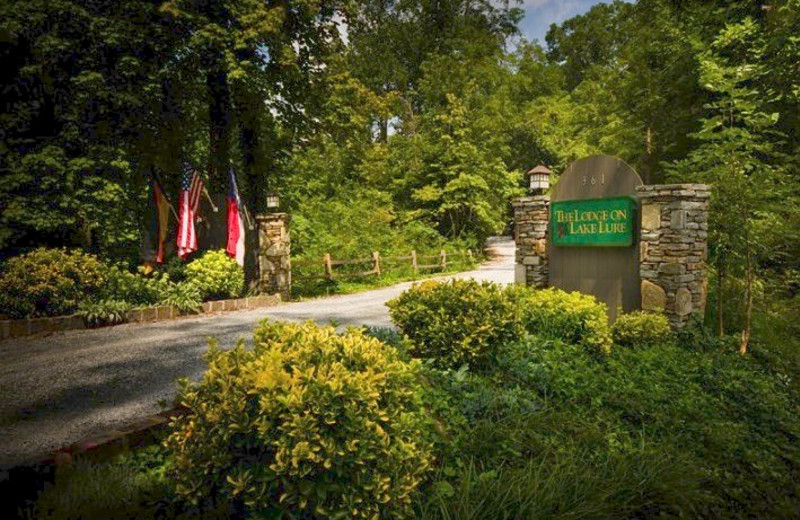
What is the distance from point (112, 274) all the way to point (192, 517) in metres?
7.91

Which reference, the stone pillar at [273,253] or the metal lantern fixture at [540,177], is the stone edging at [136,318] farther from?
the metal lantern fixture at [540,177]

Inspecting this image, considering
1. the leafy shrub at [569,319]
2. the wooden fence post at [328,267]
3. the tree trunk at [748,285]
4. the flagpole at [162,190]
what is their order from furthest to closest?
the wooden fence post at [328,267], the flagpole at [162,190], the tree trunk at [748,285], the leafy shrub at [569,319]

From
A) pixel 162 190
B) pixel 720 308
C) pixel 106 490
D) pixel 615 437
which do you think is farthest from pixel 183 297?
pixel 720 308

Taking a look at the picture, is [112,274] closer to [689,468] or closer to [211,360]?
[211,360]

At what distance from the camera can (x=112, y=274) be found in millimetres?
9016

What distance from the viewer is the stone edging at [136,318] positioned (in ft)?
24.6

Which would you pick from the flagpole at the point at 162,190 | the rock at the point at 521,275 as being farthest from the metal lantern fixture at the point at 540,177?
the flagpole at the point at 162,190

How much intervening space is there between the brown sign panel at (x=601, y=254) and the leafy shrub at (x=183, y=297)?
7.02 meters

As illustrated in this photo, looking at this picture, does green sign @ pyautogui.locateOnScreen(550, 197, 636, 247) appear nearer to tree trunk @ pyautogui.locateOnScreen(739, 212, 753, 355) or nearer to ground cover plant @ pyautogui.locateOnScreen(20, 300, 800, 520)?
tree trunk @ pyautogui.locateOnScreen(739, 212, 753, 355)

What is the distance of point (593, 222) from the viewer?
7.63 m

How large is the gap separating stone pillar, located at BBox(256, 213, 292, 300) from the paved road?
2.35 m

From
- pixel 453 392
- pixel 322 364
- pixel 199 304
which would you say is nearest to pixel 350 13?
pixel 199 304

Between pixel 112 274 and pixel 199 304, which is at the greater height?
pixel 112 274

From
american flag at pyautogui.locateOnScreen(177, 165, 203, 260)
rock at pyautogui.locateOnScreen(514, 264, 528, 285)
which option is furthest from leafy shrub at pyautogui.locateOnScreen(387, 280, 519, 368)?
american flag at pyautogui.locateOnScreen(177, 165, 203, 260)
